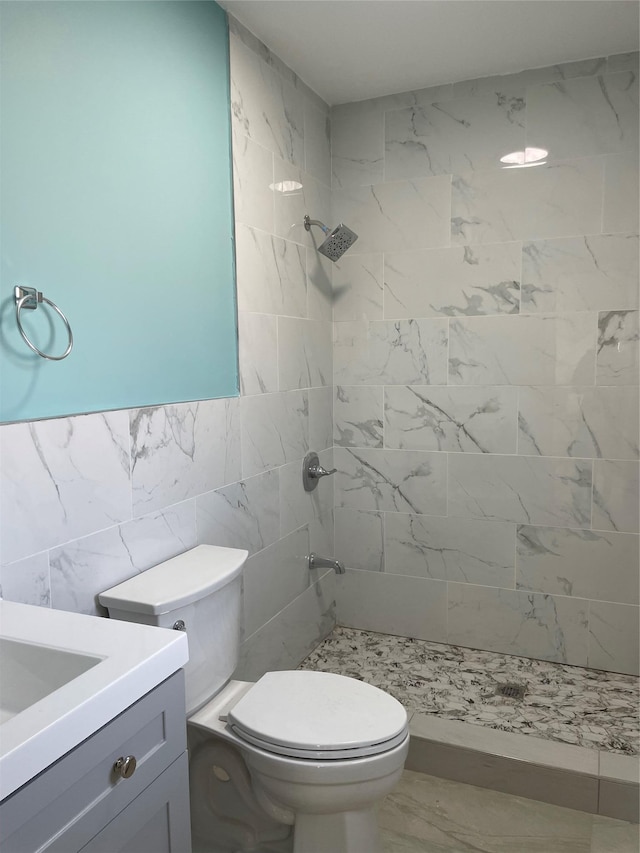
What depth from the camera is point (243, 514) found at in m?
2.19

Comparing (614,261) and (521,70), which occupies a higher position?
(521,70)

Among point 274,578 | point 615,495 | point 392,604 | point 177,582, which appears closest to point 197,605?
point 177,582

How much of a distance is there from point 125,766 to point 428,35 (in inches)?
91.2

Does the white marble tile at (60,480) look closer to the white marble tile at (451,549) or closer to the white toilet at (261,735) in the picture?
the white toilet at (261,735)

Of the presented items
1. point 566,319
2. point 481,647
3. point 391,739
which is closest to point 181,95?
point 566,319

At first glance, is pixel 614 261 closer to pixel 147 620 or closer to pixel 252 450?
pixel 252 450

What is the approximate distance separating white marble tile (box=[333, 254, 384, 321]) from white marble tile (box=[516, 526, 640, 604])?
111 centimetres

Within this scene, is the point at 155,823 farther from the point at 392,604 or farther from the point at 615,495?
the point at 615,495

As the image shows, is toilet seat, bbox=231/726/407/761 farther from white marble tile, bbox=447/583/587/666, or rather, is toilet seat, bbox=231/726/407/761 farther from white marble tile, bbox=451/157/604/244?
white marble tile, bbox=451/157/604/244

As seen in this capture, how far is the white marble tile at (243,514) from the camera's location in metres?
2.00

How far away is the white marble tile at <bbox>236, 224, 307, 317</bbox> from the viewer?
7.12 ft

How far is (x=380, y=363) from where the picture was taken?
2.80 metres

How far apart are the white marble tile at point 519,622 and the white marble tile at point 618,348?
90 centimetres

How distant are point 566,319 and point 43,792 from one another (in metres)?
2.28
